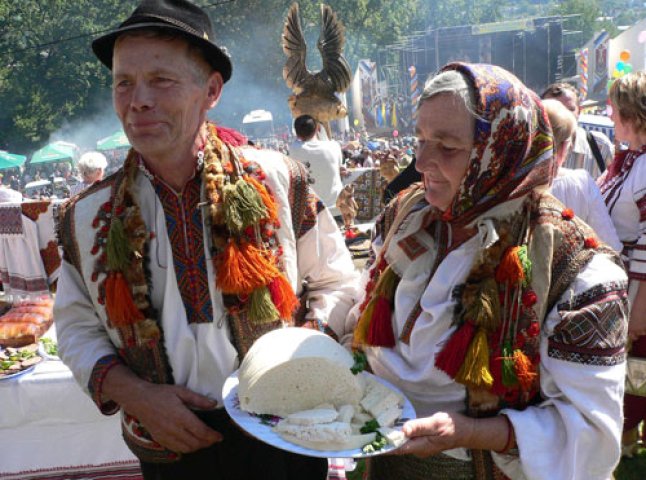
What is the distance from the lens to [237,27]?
46.5m

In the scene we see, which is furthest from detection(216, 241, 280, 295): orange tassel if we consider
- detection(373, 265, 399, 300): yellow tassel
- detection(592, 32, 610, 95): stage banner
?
detection(592, 32, 610, 95): stage banner

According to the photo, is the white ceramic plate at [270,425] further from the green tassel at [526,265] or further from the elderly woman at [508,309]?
the green tassel at [526,265]

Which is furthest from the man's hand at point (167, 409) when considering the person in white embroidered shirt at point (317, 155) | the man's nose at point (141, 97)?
the person in white embroidered shirt at point (317, 155)

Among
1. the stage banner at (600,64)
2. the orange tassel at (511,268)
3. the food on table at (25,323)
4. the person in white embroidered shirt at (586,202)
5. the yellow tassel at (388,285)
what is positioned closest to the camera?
the orange tassel at (511,268)

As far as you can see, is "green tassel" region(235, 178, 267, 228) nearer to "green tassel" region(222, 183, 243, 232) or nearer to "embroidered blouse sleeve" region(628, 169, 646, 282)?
"green tassel" region(222, 183, 243, 232)

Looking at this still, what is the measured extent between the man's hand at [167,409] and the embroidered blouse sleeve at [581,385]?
35.5 inches

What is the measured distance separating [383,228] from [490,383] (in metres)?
0.69

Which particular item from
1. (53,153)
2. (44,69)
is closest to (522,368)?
(53,153)

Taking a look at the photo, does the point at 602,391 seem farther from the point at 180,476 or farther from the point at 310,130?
the point at 310,130

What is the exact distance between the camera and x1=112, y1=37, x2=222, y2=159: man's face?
170 cm

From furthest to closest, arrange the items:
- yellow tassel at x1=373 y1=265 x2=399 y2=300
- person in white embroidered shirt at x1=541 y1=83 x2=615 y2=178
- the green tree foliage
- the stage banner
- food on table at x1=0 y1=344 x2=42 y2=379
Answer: the green tree foliage
the stage banner
person in white embroidered shirt at x1=541 y1=83 x2=615 y2=178
food on table at x1=0 y1=344 x2=42 y2=379
yellow tassel at x1=373 y1=265 x2=399 y2=300

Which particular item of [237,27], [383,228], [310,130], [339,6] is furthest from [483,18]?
[383,228]

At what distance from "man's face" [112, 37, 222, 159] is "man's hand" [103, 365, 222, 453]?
0.72 m

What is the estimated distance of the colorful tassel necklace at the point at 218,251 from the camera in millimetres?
1802
